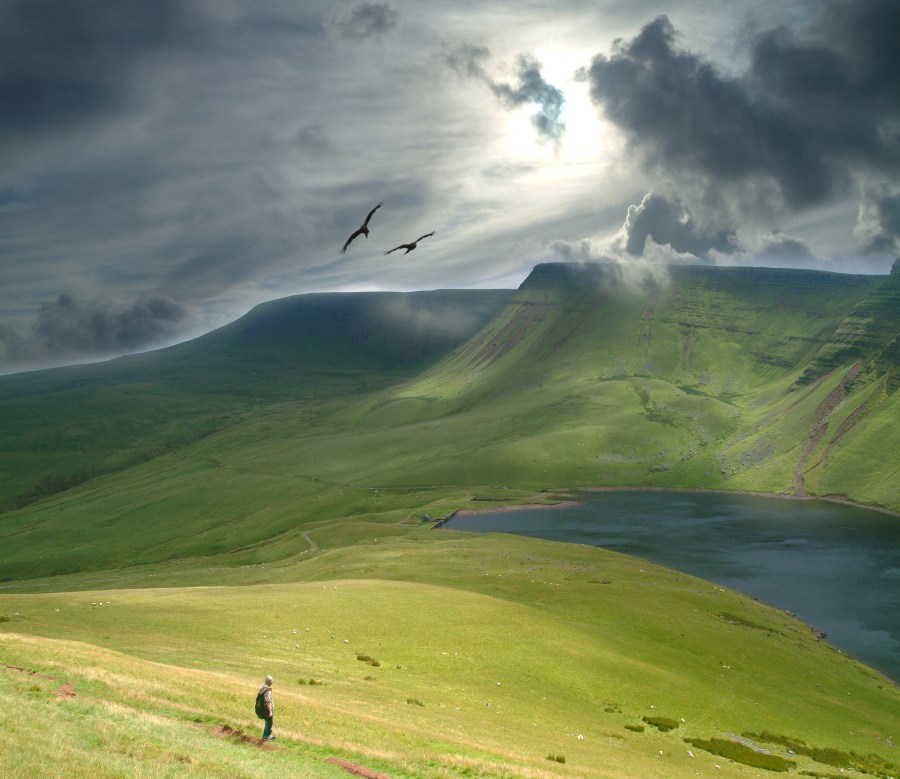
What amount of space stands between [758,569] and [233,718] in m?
116

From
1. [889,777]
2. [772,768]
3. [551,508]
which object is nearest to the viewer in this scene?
[772,768]

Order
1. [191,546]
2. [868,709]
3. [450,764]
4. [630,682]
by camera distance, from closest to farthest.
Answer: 1. [450,764]
2. [630,682]
3. [868,709]
4. [191,546]

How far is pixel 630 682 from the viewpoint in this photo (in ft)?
182

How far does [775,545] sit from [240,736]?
5481 inches

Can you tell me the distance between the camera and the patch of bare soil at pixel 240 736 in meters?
26.5

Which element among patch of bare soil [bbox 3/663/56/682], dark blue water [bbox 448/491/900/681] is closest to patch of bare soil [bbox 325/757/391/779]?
patch of bare soil [bbox 3/663/56/682]

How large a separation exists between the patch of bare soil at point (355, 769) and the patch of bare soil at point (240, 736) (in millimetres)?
2708

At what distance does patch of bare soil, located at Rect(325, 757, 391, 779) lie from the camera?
24656 millimetres

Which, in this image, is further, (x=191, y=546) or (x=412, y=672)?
(x=191, y=546)

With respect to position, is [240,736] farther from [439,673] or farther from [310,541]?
[310,541]

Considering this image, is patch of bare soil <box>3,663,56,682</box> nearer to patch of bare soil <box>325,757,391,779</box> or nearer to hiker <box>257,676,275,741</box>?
hiker <box>257,676,275,741</box>

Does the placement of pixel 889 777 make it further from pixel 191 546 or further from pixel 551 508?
pixel 191 546

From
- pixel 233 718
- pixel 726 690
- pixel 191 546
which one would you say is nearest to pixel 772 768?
pixel 726 690

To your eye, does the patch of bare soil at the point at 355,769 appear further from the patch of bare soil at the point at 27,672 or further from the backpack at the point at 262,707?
the patch of bare soil at the point at 27,672
